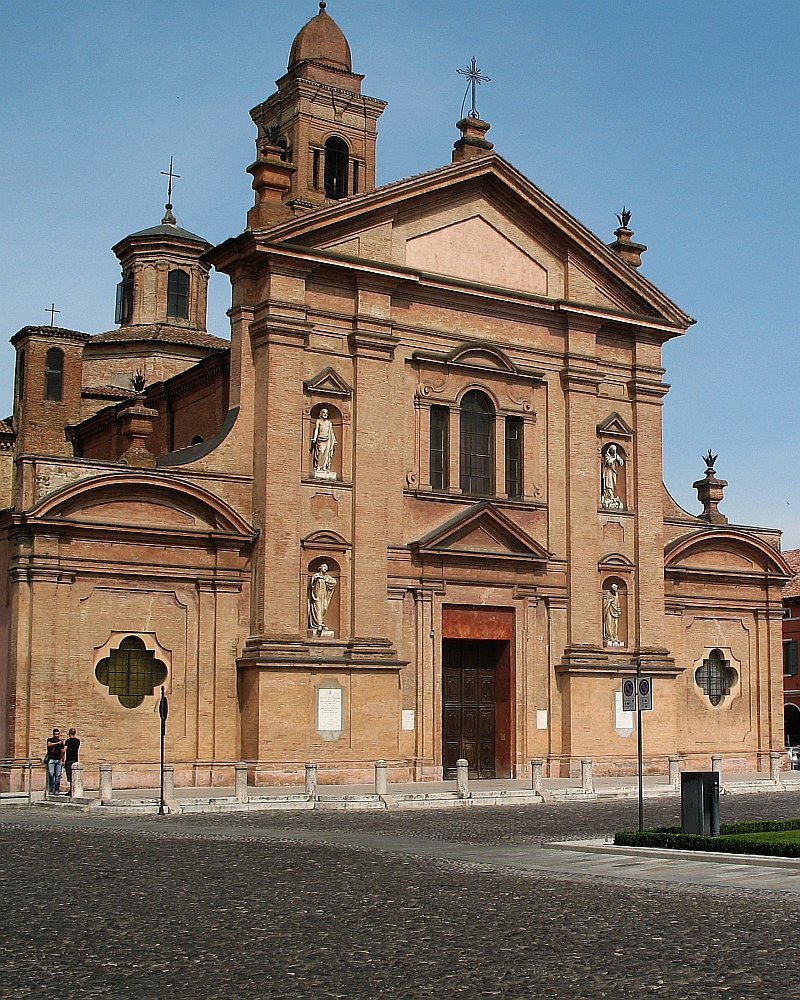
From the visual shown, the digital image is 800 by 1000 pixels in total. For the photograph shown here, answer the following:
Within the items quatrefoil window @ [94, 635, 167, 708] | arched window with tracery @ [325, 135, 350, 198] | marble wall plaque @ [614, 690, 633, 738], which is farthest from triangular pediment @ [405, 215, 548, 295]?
quatrefoil window @ [94, 635, 167, 708]

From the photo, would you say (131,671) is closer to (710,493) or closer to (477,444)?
(477,444)

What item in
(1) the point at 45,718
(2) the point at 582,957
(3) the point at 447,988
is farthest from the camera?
(1) the point at 45,718

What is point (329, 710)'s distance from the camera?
32094mm

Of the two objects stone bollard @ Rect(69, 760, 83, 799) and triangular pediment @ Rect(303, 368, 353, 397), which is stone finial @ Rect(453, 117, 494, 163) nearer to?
triangular pediment @ Rect(303, 368, 353, 397)

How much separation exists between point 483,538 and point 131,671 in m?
9.30

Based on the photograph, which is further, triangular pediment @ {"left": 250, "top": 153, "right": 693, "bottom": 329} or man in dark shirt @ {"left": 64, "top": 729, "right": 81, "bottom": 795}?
triangular pediment @ {"left": 250, "top": 153, "right": 693, "bottom": 329}

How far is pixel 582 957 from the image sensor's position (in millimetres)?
10859

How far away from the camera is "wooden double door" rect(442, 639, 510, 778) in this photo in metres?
34.7

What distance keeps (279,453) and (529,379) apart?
7.55 metres

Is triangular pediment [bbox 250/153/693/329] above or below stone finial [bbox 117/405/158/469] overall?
above

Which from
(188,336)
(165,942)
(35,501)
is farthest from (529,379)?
(165,942)

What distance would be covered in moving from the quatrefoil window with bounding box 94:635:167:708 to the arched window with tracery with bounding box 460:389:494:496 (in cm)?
905

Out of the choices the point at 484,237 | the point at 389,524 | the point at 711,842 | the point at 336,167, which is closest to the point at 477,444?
the point at 389,524

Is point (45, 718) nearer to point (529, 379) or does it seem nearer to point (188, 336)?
point (529, 379)
